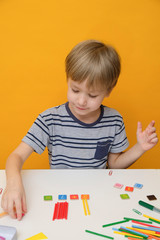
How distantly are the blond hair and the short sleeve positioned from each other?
0.76ft

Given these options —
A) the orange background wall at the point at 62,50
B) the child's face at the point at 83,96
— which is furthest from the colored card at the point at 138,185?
the orange background wall at the point at 62,50

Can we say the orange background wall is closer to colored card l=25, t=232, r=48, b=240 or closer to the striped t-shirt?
the striped t-shirt

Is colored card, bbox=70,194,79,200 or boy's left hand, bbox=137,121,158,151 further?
boy's left hand, bbox=137,121,158,151

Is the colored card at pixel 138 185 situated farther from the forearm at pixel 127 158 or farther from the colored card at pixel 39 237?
the colored card at pixel 39 237

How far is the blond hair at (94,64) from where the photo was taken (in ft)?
2.63

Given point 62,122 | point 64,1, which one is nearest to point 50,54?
point 64,1

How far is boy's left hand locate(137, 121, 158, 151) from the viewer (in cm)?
90

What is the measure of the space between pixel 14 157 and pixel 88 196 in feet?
0.95

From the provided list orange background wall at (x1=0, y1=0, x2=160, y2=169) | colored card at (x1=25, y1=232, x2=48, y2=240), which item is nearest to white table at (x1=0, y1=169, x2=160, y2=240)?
colored card at (x1=25, y1=232, x2=48, y2=240)

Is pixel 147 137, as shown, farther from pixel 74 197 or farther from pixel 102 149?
pixel 74 197

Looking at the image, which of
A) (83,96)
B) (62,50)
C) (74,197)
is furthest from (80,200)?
(62,50)

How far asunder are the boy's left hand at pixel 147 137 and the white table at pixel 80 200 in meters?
0.10

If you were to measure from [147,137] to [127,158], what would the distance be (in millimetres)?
133

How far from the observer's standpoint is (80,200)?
0.69 meters
